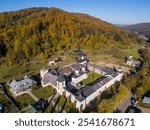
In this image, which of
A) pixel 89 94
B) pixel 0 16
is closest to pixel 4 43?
pixel 0 16

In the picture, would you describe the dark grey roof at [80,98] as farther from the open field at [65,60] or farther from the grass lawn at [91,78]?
the open field at [65,60]

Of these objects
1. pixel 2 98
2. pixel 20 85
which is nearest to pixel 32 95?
pixel 20 85

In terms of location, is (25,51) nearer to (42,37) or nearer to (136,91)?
(42,37)

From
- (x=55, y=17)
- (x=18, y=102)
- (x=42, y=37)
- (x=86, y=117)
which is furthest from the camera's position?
(x=55, y=17)

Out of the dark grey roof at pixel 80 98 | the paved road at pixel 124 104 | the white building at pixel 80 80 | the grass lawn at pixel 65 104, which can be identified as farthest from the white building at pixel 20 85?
the paved road at pixel 124 104

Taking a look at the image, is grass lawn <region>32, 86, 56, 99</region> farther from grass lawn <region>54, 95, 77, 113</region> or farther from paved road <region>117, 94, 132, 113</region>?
paved road <region>117, 94, 132, 113</region>

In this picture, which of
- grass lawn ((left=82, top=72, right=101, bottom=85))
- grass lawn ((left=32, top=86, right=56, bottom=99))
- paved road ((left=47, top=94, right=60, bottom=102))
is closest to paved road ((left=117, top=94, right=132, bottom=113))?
grass lawn ((left=82, top=72, right=101, bottom=85))
